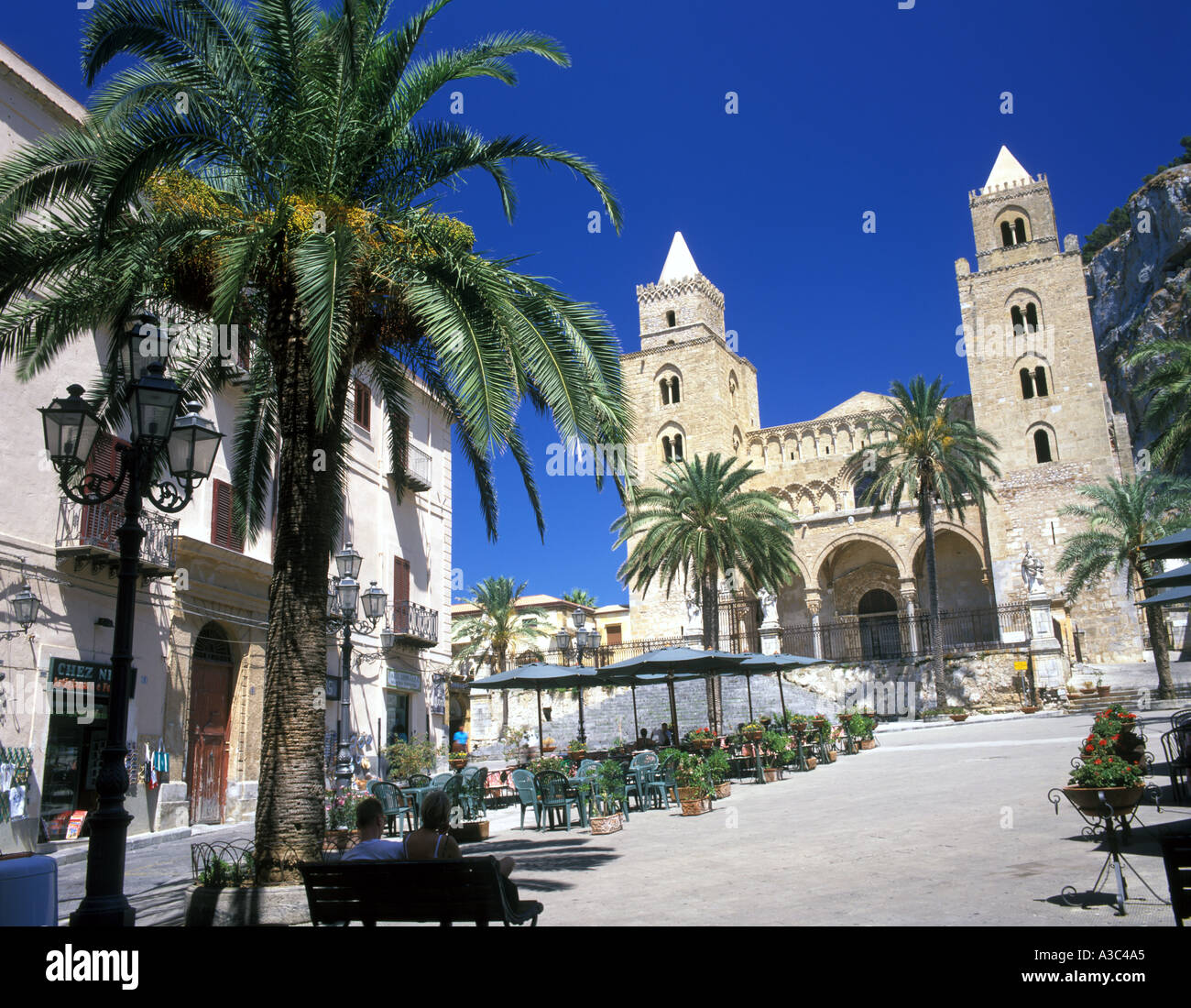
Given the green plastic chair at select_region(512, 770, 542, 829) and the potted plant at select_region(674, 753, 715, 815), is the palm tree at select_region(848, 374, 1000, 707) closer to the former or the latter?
the potted plant at select_region(674, 753, 715, 815)

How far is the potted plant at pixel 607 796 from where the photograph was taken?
10.8 m

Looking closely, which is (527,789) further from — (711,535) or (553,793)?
(711,535)

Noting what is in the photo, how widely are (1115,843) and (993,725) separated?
19.8m

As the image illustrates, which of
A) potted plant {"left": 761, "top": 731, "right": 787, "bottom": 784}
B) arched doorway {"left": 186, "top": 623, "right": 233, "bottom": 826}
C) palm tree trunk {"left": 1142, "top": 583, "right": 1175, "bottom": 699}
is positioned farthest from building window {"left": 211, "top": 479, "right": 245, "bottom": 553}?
palm tree trunk {"left": 1142, "top": 583, "right": 1175, "bottom": 699}

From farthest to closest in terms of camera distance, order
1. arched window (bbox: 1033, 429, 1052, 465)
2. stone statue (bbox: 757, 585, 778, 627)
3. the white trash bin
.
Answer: arched window (bbox: 1033, 429, 1052, 465) → stone statue (bbox: 757, 585, 778, 627) → the white trash bin

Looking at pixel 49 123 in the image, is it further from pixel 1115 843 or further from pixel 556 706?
pixel 556 706

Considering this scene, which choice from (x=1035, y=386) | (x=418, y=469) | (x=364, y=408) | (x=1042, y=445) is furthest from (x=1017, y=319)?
(x=364, y=408)

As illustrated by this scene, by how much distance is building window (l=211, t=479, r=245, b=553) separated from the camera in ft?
51.8

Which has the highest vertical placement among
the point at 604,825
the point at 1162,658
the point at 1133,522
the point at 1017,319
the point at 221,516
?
the point at 1017,319

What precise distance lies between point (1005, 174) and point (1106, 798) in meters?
42.8

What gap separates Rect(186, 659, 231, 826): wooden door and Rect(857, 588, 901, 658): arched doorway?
29.2 metres

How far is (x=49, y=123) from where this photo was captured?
1334 centimetres

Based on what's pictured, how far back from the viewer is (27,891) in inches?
193

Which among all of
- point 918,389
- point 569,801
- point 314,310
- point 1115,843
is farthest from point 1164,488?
point 314,310
